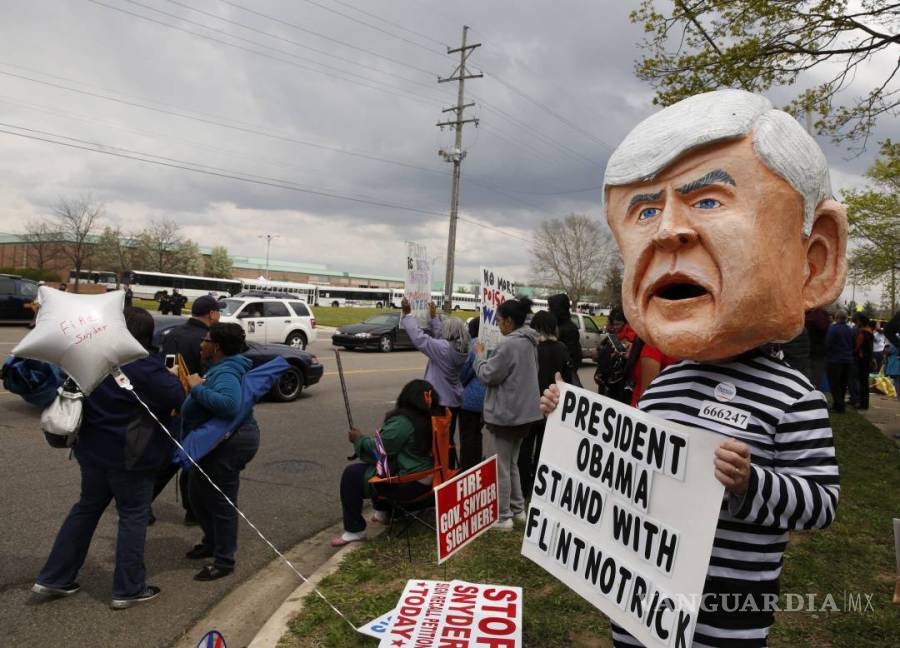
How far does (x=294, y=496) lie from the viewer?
18.9ft

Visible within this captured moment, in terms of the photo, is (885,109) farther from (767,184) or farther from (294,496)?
(294,496)

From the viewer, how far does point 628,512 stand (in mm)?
1944

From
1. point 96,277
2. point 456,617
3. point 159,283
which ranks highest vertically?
point 96,277

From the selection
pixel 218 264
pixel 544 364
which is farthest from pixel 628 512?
pixel 218 264

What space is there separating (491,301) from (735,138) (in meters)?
Answer: 4.79

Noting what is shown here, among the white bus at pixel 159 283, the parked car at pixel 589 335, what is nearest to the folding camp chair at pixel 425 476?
the parked car at pixel 589 335

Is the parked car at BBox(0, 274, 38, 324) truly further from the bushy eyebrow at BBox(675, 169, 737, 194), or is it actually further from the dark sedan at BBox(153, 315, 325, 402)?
the bushy eyebrow at BBox(675, 169, 737, 194)

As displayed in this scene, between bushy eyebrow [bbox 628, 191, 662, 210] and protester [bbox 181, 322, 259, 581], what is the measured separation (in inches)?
114

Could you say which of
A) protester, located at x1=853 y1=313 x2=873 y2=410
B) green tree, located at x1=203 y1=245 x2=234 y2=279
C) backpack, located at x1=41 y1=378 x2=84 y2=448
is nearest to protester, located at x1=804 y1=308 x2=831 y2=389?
protester, located at x1=853 y1=313 x2=873 y2=410

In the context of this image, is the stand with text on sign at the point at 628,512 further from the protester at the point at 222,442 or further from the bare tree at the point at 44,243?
the bare tree at the point at 44,243

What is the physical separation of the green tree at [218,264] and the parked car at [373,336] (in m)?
59.6

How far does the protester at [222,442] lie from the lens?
390cm

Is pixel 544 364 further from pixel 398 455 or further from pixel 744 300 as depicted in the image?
pixel 744 300

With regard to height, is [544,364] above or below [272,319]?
above
